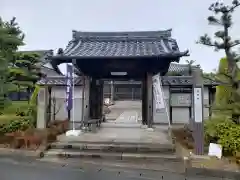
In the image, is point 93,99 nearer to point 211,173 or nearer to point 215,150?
point 215,150

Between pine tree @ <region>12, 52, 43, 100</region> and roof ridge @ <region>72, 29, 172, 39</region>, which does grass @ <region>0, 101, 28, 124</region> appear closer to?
pine tree @ <region>12, 52, 43, 100</region>

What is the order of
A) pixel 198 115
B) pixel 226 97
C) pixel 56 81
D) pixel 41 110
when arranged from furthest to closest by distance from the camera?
pixel 56 81
pixel 41 110
pixel 226 97
pixel 198 115

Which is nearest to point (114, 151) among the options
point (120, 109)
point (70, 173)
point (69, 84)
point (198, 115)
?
point (70, 173)

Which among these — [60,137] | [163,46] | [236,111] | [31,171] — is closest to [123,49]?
[163,46]

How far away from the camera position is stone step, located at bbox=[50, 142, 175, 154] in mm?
7609

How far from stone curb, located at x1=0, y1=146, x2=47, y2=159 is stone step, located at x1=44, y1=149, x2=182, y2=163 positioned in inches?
7.9

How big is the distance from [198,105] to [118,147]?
8.69 ft

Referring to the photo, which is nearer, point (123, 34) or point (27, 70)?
point (123, 34)

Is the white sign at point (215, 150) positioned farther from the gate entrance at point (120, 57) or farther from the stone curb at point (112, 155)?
the gate entrance at point (120, 57)

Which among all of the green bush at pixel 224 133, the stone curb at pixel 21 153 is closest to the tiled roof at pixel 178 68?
the green bush at pixel 224 133

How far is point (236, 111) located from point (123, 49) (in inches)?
227

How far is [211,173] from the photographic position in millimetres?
6059

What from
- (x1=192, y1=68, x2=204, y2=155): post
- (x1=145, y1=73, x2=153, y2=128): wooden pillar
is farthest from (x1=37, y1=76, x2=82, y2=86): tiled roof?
(x1=192, y1=68, x2=204, y2=155): post

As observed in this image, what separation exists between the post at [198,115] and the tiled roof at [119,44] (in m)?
2.63
